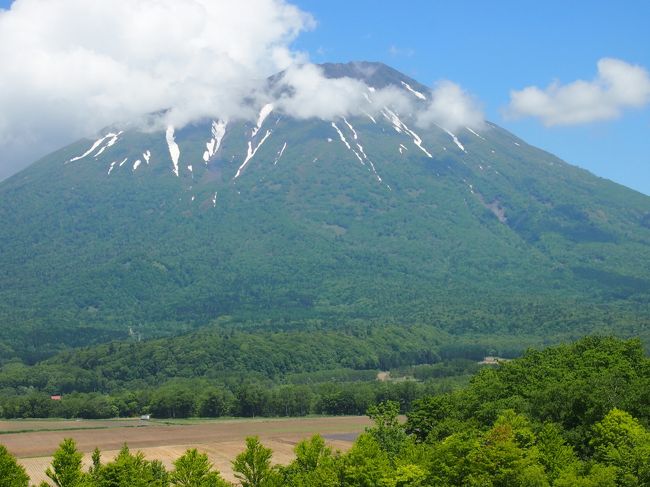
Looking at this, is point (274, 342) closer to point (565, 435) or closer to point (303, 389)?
point (303, 389)

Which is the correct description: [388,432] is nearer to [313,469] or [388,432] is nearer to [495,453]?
[313,469]

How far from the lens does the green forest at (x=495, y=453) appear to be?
138ft

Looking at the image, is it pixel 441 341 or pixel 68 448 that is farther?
pixel 441 341

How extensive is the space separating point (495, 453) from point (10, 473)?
23.7m

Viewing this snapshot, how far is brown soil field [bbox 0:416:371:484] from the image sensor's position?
74.1m

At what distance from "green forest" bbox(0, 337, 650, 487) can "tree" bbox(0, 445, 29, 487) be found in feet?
0.23

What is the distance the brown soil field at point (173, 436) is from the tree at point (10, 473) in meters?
17.5

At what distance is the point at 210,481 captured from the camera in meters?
43.7

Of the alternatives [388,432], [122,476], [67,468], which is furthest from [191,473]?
[388,432]

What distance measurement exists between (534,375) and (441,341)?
403ft

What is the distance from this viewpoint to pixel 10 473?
146 ft

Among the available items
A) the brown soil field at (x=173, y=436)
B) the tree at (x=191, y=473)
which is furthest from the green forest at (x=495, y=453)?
the brown soil field at (x=173, y=436)

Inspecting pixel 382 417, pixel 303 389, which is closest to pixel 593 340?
→ pixel 382 417

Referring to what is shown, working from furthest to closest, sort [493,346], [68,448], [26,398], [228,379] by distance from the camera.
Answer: [493,346] < [228,379] < [26,398] < [68,448]
